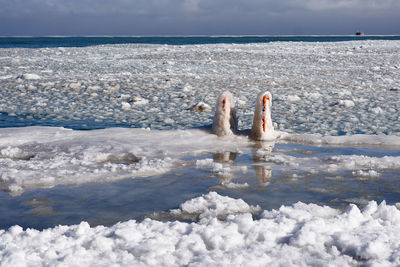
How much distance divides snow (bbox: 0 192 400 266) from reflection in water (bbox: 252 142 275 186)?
3.68ft

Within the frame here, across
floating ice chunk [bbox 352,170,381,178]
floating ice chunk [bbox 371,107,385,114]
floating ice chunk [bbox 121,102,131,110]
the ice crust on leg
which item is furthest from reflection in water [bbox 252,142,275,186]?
floating ice chunk [bbox 121,102,131,110]

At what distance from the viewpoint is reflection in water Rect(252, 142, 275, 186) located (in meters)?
4.07

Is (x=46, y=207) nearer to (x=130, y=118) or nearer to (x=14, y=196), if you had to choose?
(x=14, y=196)

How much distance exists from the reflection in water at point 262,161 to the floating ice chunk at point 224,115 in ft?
1.50

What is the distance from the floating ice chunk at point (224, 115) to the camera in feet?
18.5

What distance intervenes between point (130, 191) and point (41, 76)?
1086 cm

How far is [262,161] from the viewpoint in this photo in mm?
4680

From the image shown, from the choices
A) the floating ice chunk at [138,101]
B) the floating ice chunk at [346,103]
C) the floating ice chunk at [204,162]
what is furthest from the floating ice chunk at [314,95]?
the floating ice chunk at [204,162]

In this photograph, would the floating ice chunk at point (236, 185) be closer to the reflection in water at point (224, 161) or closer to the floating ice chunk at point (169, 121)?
the reflection in water at point (224, 161)

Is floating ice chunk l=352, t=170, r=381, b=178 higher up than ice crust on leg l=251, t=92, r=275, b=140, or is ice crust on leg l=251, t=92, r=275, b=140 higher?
ice crust on leg l=251, t=92, r=275, b=140

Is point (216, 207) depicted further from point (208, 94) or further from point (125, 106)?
point (208, 94)

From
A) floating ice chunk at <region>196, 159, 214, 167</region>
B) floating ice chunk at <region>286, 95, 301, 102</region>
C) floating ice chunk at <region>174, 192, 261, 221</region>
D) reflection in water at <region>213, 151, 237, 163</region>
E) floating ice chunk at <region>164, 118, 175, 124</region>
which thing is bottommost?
floating ice chunk at <region>164, 118, 175, 124</region>

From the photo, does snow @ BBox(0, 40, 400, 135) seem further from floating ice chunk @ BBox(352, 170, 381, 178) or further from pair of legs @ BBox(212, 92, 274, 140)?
floating ice chunk @ BBox(352, 170, 381, 178)

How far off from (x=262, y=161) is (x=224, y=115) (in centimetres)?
115
